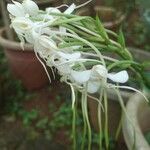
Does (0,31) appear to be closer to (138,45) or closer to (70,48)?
(138,45)

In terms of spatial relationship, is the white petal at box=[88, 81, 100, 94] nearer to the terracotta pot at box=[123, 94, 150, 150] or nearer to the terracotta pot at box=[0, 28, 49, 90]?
the terracotta pot at box=[123, 94, 150, 150]

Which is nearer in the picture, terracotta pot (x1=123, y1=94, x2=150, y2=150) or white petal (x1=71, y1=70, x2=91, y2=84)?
white petal (x1=71, y1=70, x2=91, y2=84)

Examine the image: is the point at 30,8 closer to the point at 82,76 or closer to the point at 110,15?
the point at 82,76

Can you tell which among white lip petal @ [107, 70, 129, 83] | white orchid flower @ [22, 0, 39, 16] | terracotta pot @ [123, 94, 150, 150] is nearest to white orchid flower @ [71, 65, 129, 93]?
white lip petal @ [107, 70, 129, 83]

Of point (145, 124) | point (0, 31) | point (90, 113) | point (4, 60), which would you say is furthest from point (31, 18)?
point (4, 60)

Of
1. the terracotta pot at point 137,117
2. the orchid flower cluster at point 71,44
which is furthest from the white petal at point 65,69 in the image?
the terracotta pot at point 137,117

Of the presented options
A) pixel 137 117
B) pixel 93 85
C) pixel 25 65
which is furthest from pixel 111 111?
pixel 93 85

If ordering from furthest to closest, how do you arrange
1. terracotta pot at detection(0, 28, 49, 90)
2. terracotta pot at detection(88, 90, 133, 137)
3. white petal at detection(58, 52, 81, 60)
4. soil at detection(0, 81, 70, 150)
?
terracotta pot at detection(0, 28, 49, 90), soil at detection(0, 81, 70, 150), terracotta pot at detection(88, 90, 133, 137), white petal at detection(58, 52, 81, 60)
